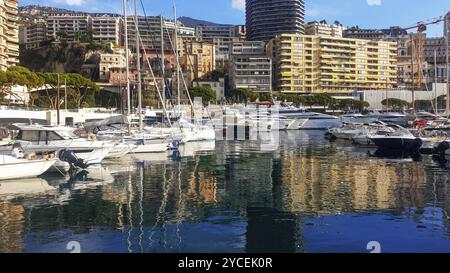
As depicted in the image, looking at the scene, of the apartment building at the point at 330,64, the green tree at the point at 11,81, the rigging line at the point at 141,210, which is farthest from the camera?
the apartment building at the point at 330,64

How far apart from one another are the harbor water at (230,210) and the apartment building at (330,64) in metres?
138

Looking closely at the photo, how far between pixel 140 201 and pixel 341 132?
47.2 metres

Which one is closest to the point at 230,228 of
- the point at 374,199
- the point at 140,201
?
the point at 140,201

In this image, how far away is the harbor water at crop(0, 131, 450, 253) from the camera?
47.0ft

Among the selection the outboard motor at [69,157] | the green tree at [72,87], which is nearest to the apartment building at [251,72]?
the green tree at [72,87]

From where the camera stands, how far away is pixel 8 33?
129m

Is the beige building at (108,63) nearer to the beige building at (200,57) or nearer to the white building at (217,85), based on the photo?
the beige building at (200,57)

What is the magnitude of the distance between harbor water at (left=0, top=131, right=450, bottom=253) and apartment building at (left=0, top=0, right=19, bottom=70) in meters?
92.4

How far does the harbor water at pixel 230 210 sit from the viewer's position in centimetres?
1431

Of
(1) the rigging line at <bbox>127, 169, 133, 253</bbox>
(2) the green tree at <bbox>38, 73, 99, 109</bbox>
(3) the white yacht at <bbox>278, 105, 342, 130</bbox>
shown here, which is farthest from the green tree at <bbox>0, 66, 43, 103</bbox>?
(1) the rigging line at <bbox>127, 169, 133, 253</bbox>

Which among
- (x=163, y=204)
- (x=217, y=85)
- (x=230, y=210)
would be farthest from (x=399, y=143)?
(x=217, y=85)

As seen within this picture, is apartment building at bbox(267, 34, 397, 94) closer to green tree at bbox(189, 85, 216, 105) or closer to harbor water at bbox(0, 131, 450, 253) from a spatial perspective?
green tree at bbox(189, 85, 216, 105)

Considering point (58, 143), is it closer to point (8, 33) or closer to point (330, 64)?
point (8, 33)
